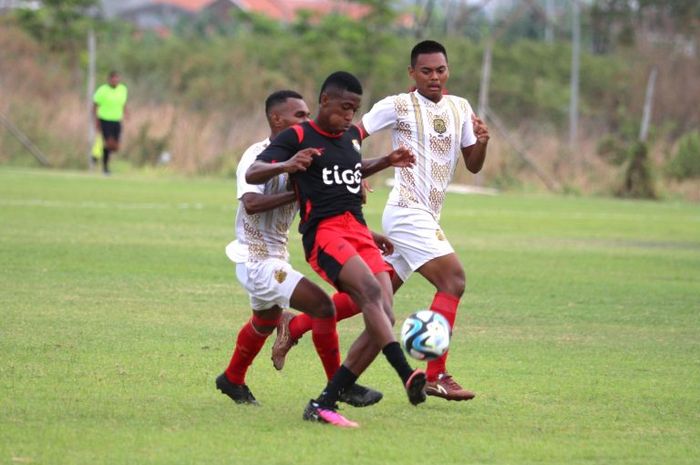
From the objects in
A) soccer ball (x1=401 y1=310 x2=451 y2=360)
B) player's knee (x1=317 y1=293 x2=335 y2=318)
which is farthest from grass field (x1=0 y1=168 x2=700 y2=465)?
player's knee (x1=317 y1=293 x2=335 y2=318)

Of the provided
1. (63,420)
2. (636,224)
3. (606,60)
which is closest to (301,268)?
(63,420)

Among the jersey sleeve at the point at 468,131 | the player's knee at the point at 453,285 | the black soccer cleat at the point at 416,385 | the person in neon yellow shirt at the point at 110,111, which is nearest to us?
the black soccer cleat at the point at 416,385

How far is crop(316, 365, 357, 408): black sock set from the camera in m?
7.64

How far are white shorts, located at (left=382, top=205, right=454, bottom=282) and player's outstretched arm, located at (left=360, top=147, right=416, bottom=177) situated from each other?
0.83 m

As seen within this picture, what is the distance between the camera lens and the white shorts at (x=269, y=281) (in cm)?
789

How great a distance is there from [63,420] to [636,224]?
1989 cm

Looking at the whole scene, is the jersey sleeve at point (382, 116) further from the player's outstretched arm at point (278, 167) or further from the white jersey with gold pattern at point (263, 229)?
the player's outstretched arm at point (278, 167)

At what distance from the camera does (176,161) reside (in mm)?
37281

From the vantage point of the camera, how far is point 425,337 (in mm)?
7727

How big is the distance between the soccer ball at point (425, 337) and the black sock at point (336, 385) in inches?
14.1

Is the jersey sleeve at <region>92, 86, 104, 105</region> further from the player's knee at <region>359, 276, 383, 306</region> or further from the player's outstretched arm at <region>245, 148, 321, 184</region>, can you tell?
the player's knee at <region>359, 276, 383, 306</region>

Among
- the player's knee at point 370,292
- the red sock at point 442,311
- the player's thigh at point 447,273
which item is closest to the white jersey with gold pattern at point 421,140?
the player's thigh at point 447,273

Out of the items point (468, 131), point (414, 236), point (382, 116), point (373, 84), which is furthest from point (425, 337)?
point (373, 84)

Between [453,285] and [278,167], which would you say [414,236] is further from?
[278,167]
